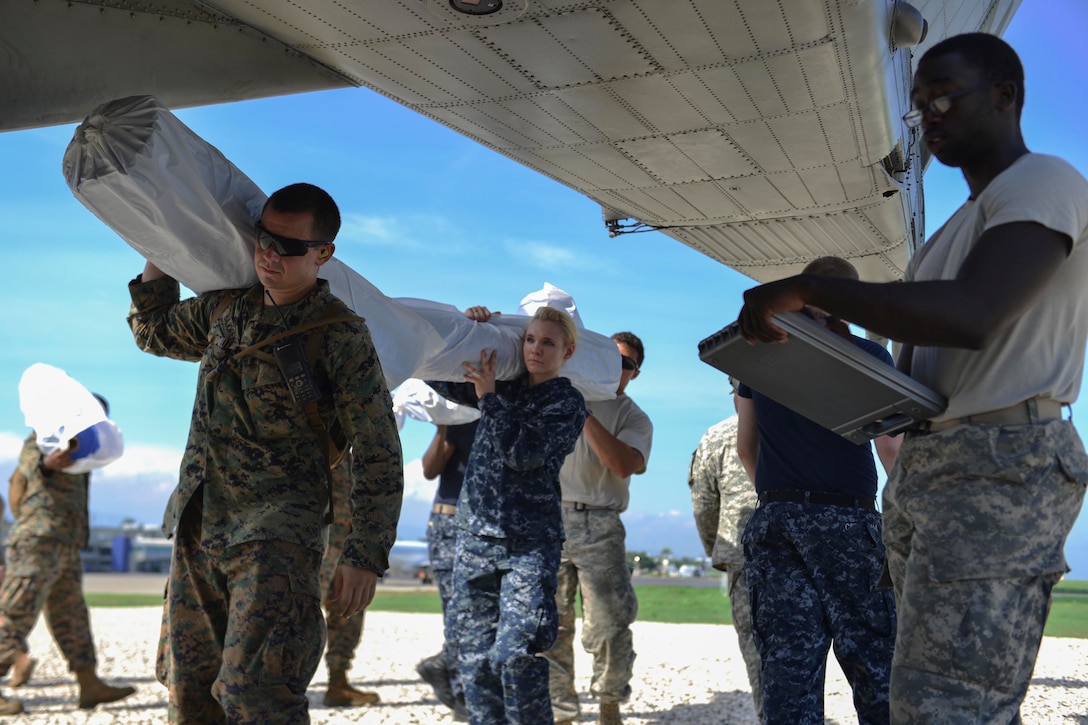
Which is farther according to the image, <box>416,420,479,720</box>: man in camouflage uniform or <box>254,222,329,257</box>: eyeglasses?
<box>416,420,479,720</box>: man in camouflage uniform

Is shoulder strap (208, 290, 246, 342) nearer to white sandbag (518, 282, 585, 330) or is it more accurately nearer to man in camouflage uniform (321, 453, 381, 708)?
white sandbag (518, 282, 585, 330)

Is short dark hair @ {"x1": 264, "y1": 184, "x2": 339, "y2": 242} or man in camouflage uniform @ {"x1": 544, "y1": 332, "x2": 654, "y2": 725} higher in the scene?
short dark hair @ {"x1": 264, "y1": 184, "x2": 339, "y2": 242}

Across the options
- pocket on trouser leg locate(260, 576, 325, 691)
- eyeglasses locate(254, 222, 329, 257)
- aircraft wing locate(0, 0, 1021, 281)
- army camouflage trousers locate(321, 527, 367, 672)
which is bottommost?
army camouflage trousers locate(321, 527, 367, 672)

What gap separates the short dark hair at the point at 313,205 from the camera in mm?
3078

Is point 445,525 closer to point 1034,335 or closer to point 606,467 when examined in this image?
point 606,467

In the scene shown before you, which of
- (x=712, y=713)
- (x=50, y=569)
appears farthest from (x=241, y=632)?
(x=50, y=569)

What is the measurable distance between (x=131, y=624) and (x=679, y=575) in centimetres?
1897

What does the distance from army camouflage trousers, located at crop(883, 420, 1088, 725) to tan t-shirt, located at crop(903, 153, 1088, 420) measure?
0.08 meters

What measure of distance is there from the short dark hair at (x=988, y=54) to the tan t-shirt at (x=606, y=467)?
4.12m

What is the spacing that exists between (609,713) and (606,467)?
1488mm

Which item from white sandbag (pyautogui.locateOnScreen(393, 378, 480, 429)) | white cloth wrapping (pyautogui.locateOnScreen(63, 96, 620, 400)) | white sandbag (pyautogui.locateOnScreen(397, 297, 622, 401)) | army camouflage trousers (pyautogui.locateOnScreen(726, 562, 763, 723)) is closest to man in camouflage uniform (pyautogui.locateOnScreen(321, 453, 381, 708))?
white sandbag (pyautogui.locateOnScreen(393, 378, 480, 429))

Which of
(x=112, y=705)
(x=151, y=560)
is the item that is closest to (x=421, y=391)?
(x=112, y=705)

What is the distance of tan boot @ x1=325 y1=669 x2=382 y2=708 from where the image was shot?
6.97 m

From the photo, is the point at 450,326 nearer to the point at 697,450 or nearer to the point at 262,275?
the point at 262,275
